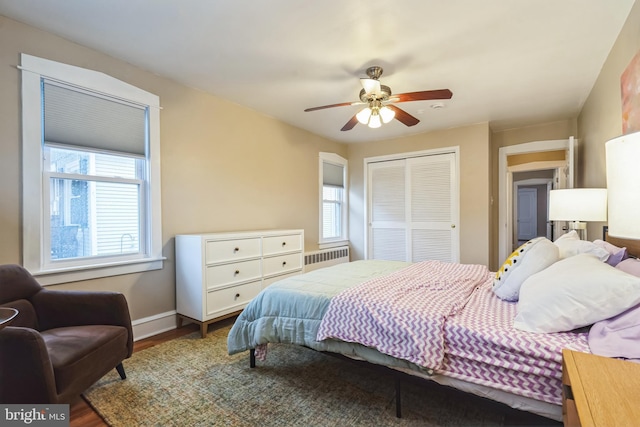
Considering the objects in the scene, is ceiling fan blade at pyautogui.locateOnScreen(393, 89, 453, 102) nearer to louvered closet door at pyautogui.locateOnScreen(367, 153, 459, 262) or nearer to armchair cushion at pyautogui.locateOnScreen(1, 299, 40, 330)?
louvered closet door at pyautogui.locateOnScreen(367, 153, 459, 262)

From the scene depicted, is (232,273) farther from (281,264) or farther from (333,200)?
(333,200)

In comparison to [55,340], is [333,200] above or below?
above

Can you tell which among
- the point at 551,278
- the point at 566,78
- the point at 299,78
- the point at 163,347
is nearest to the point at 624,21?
the point at 566,78

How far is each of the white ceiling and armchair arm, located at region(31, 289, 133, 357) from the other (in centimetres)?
186

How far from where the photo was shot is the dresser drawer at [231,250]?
2.77 m

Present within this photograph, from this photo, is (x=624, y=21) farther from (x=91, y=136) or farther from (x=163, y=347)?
(x=163, y=347)

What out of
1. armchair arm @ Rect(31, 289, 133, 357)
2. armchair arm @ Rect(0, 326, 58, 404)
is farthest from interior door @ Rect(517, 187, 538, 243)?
armchair arm @ Rect(0, 326, 58, 404)

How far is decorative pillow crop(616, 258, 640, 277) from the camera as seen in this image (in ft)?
4.48

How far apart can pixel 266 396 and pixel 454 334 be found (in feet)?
3.94

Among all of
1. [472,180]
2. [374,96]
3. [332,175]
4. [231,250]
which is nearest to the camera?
[374,96]

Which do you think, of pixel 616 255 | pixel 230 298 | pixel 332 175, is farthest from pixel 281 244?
pixel 616 255

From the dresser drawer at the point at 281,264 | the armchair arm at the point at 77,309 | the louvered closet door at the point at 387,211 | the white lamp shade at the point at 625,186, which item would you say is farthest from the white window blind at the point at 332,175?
the white lamp shade at the point at 625,186

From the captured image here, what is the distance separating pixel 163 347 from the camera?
99.4 inches

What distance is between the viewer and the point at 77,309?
1933 millimetres
